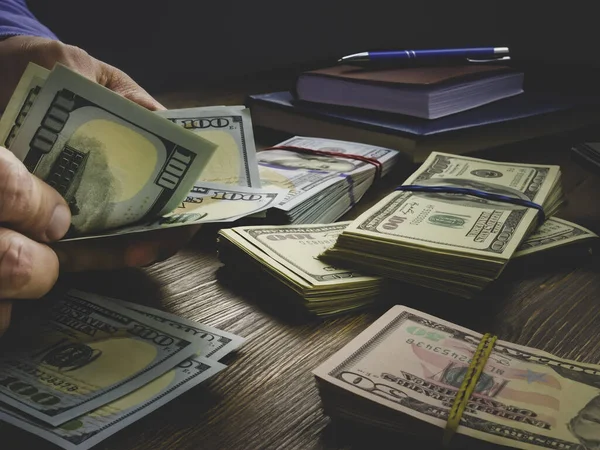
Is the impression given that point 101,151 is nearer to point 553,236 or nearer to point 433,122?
point 553,236

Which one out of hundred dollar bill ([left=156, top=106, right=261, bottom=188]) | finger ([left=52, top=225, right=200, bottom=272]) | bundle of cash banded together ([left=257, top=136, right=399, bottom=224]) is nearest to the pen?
bundle of cash banded together ([left=257, top=136, right=399, bottom=224])

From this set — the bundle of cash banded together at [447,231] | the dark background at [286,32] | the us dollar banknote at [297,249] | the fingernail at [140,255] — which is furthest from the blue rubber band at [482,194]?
the dark background at [286,32]

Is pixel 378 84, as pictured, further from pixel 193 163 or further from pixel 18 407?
pixel 18 407

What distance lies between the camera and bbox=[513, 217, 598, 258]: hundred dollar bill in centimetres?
79

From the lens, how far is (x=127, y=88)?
3.25 feet

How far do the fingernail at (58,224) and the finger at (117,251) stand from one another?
55 millimetres

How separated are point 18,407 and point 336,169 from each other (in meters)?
0.64

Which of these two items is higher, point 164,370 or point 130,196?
point 130,196

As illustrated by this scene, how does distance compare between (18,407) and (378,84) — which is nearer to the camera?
(18,407)

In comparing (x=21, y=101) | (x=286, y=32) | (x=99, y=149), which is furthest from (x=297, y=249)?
(x=286, y=32)

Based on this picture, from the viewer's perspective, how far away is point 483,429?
49cm

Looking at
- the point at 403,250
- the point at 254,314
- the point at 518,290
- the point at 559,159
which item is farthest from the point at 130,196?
the point at 559,159

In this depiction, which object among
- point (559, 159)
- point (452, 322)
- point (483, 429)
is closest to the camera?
point (483, 429)

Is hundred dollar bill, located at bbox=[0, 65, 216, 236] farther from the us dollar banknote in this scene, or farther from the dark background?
the dark background
